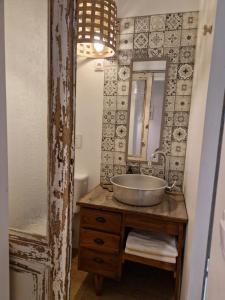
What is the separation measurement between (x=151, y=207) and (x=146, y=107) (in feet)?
2.61

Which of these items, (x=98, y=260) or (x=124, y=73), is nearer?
(x=98, y=260)

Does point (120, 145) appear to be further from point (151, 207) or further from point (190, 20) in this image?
point (190, 20)

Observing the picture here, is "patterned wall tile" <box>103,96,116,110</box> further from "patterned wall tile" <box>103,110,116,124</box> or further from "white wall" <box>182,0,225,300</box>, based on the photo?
"white wall" <box>182,0,225,300</box>

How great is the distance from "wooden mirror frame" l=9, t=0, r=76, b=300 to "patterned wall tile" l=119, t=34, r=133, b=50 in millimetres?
1060

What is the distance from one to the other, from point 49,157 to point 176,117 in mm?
1154

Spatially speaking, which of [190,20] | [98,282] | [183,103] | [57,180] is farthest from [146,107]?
[98,282]

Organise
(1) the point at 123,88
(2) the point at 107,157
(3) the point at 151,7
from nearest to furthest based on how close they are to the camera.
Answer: (3) the point at 151,7, (1) the point at 123,88, (2) the point at 107,157

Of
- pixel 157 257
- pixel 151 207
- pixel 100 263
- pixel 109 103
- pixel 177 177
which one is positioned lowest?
pixel 100 263

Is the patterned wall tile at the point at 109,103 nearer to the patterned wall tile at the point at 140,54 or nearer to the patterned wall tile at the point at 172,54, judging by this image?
the patterned wall tile at the point at 140,54

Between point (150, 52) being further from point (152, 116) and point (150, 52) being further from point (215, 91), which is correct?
point (215, 91)

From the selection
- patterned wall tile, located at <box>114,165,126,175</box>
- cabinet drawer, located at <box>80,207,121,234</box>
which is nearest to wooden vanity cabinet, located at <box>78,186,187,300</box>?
cabinet drawer, located at <box>80,207,121,234</box>

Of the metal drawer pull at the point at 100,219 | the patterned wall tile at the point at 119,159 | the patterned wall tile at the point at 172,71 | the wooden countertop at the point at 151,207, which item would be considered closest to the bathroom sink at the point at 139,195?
the wooden countertop at the point at 151,207

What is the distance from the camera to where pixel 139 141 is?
174 centimetres

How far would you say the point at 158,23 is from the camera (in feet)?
5.27
